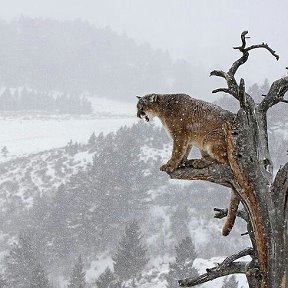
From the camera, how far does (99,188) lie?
4825 cm

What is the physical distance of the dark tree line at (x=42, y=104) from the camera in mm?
107500

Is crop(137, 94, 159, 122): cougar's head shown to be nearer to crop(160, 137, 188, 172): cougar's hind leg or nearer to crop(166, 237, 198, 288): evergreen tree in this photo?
crop(160, 137, 188, 172): cougar's hind leg

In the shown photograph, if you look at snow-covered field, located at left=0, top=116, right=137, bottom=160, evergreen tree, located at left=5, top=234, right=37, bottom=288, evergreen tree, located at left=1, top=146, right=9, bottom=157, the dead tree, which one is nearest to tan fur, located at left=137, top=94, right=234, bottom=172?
the dead tree

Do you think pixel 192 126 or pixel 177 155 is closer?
pixel 192 126

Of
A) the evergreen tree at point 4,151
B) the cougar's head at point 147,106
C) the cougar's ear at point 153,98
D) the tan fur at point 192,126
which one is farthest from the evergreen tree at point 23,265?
the evergreen tree at point 4,151

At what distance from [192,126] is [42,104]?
108162 millimetres

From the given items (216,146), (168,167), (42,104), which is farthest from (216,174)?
(42,104)

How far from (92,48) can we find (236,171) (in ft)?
495

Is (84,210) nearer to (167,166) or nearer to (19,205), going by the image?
(19,205)

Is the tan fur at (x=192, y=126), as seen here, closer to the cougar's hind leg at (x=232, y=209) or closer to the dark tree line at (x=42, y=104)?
the cougar's hind leg at (x=232, y=209)

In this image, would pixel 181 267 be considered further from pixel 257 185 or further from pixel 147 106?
pixel 257 185

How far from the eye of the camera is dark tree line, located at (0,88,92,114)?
108m

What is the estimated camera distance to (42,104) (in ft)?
361

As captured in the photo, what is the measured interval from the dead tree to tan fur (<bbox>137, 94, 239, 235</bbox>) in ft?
0.77
